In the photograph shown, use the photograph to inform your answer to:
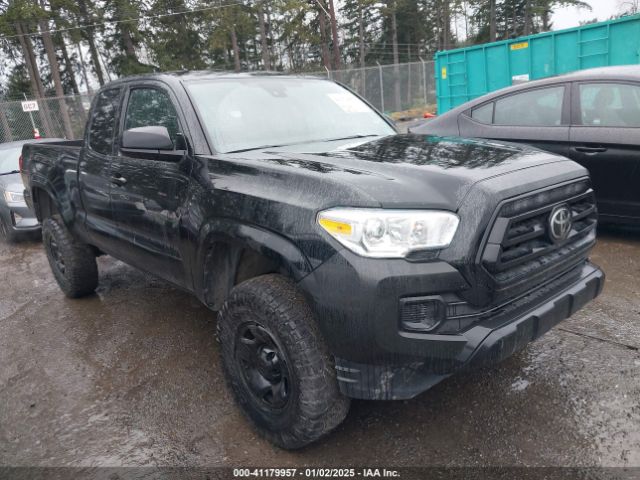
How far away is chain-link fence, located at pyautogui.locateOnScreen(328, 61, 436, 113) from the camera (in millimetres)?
24562

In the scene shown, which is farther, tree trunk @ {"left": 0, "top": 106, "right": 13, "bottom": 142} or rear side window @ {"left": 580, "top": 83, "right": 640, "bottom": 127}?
tree trunk @ {"left": 0, "top": 106, "right": 13, "bottom": 142}

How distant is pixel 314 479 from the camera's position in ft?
7.38

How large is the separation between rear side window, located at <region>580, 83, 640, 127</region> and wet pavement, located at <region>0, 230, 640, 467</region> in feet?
4.54

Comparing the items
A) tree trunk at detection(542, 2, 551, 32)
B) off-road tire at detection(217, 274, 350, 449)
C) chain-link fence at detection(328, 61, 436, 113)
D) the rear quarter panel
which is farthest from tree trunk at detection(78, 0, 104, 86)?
tree trunk at detection(542, 2, 551, 32)

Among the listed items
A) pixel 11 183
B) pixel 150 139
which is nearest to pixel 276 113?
pixel 150 139

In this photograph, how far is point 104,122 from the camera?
12.8 ft

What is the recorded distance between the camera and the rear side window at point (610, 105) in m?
4.39

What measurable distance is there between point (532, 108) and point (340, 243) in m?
3.88

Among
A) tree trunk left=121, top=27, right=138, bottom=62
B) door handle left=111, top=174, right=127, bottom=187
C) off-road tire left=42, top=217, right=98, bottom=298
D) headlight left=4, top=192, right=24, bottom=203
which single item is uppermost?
tree trunk left=121, top=27, right=138, bottom=62

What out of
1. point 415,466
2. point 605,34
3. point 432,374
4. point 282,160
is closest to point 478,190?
point 432,374

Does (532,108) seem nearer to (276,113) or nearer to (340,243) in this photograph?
(276,113)

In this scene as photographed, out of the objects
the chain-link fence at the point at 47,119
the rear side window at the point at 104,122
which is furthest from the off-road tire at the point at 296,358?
the chain-link fence at the point at 47,119

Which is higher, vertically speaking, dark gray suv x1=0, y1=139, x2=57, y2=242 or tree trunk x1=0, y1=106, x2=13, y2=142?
tree trunk x1=0, y1=106, x2=13, y2=142

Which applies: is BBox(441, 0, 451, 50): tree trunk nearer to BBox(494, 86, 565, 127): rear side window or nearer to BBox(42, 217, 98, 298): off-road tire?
BBox(494, 86, 565, 127): rear side window
